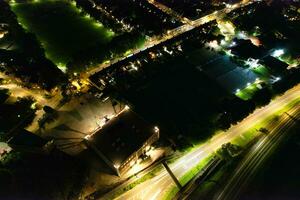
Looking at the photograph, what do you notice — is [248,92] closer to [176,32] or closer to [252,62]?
[252,62]

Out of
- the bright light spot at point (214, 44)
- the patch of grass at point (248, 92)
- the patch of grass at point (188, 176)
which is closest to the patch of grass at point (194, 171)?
the patch of grass at point (188, 176)

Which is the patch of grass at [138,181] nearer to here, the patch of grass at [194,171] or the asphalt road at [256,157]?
the patch of grass at [194,171]

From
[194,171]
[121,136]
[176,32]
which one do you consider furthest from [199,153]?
[176,32]

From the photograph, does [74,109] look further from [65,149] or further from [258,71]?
[258,71]

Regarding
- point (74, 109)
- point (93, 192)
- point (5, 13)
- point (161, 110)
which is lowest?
point (93, 192)

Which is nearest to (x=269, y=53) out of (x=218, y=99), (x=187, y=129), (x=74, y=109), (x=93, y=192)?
(x=218, y=99)

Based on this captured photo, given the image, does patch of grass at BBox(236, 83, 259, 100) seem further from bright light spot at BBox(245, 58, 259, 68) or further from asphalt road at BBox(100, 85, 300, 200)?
bright light spot at BBox(245, 58, 259, 68)

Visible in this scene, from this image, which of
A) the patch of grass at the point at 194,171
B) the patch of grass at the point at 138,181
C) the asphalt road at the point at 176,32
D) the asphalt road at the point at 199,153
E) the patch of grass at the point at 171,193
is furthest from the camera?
the asphalt road at the point at 176,32
